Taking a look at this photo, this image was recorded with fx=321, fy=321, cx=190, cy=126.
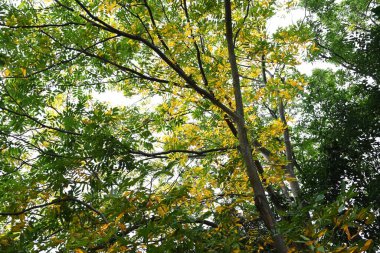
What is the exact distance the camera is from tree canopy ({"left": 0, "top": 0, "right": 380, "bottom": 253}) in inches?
77.3

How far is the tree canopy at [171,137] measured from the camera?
6.44 feet

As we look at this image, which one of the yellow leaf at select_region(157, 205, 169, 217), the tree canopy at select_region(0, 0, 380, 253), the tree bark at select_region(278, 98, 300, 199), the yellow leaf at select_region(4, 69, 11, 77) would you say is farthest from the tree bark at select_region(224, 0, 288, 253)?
the tree bark at select_region(278, 98, 300, 199)

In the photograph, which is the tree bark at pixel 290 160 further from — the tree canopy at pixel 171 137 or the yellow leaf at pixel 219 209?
the yellow leaf at pixel 219 209

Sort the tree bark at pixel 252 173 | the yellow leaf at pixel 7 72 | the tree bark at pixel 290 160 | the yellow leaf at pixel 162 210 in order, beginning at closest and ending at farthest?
the yellow leaf at pixel 162 210, the tree bark at pixel 252 173, the yellow leaf at pixel 7 72, the tree bark at pixel 290 160

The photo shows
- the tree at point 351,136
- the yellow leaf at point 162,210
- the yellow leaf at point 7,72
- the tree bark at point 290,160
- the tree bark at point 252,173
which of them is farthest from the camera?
the tree bark at point 290,160

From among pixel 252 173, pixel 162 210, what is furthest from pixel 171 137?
pixel 162 210

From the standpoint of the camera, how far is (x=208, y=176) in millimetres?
5047

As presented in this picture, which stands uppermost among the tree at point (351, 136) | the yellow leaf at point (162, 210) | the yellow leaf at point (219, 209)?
the tree at point (351, 136)

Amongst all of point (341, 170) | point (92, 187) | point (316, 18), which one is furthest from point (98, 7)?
point (316, 18)

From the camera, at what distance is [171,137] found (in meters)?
5.01

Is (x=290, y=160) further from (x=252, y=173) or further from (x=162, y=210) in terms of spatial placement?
(x=162, y=210)

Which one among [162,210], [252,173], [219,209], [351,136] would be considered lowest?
[162,210]

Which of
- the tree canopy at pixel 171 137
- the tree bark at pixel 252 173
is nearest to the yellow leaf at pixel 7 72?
the tree canopy at pixel 171 137

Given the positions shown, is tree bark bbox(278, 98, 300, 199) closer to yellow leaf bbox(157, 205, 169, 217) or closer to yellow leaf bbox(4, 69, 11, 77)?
yellow leaf bbox(4, 69, 11, 77)
